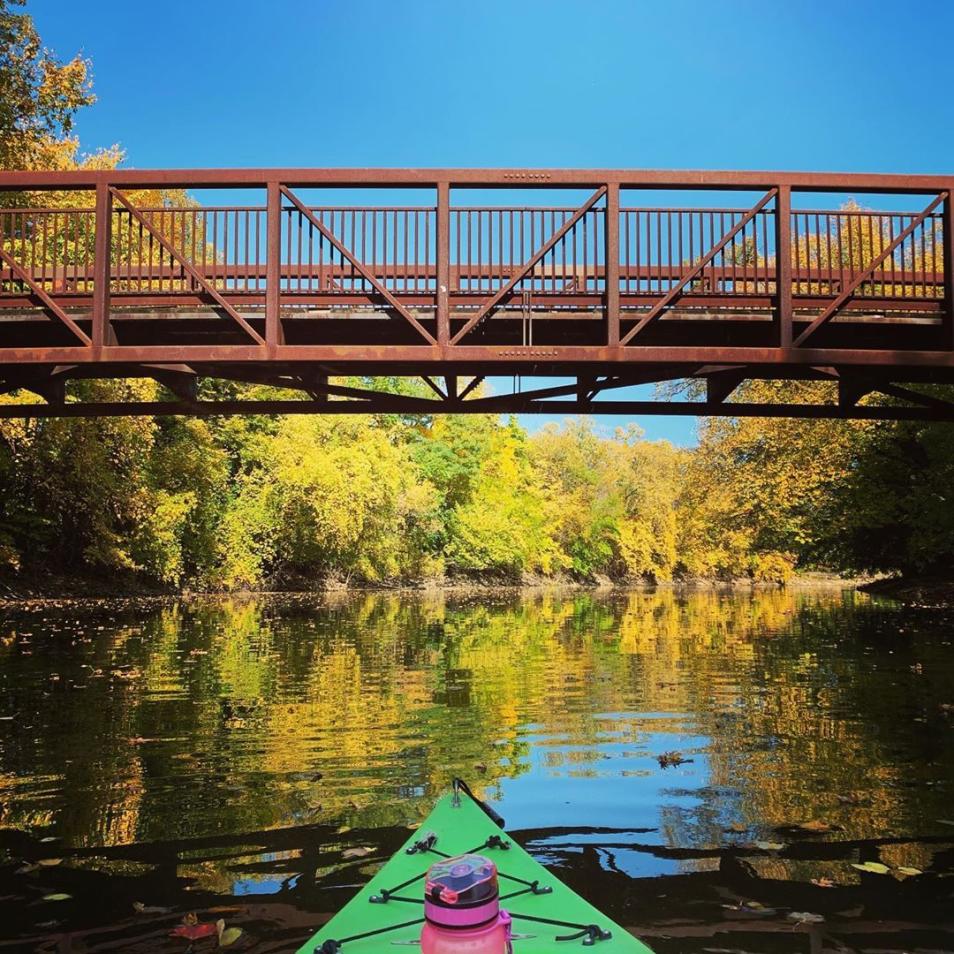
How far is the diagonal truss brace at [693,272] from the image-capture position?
36.8ft

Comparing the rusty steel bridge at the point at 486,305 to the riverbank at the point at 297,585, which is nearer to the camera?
the rusty steel bridge at the point at 486,305

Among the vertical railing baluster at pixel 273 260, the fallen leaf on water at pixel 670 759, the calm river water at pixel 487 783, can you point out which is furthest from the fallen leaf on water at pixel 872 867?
the vertical railing baluster at pixel 273 260

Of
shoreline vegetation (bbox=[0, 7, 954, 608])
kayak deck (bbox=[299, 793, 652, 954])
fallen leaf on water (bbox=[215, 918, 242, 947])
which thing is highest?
shoreline vegetation (bbox=[0, 7, 954, 608])

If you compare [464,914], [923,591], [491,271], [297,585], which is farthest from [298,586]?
[464,914]

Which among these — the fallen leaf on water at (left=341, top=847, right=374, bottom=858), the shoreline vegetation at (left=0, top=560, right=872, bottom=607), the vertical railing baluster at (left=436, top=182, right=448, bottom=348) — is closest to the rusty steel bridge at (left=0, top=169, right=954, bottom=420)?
the vertical railing baluster at (left=436, top=182, right=448, bottom=348)

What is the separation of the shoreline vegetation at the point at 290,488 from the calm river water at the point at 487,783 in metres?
13.3

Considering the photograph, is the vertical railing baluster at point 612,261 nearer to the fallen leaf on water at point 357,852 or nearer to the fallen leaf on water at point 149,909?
the fallen leaf on water at point 357,852

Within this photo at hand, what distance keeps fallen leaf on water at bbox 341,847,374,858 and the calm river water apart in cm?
3

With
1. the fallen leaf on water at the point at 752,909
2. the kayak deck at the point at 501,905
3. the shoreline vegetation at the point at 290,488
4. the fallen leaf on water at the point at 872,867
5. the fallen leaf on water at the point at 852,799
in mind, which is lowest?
the fallen leaf on water at the point at 872,867

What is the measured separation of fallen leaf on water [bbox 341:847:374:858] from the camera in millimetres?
6402

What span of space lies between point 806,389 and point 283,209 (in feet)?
97.0

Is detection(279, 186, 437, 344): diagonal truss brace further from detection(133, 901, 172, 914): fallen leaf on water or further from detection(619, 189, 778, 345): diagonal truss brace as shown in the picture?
detection(133, 901, 172, 914): fallen leaf on water

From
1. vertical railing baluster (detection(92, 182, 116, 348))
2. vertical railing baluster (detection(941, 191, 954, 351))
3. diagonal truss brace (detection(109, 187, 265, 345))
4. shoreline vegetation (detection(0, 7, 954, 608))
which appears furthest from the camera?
shoreline vegetation (detection(0, 7, 954, 608))

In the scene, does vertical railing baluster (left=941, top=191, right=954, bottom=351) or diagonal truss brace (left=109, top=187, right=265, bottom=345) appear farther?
vertical railing baluster (left=941, top=191, right=954, bottom=351)
